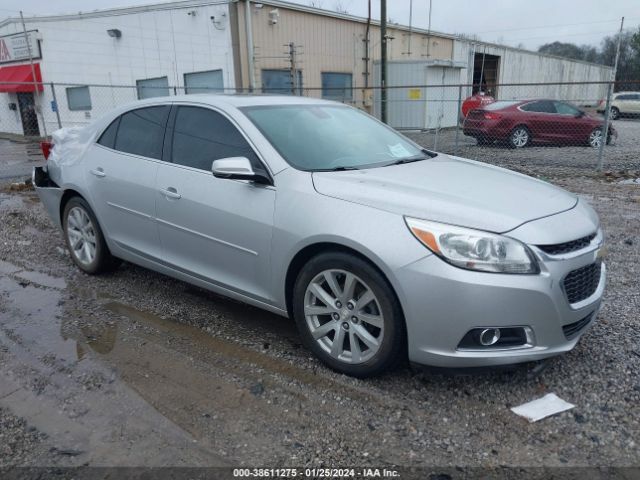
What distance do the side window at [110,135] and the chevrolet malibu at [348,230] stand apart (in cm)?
1

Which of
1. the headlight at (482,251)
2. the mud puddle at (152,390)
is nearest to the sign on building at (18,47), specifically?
the mud puddle at (152,390)

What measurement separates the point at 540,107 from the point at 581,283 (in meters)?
13.2

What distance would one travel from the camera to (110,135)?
182 inches

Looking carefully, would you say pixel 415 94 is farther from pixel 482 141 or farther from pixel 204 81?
pixel 204 81

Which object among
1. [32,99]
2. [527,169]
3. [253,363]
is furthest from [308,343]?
[32,99]

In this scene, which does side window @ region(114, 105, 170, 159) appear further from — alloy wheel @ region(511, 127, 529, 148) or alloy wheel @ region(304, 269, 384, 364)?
alloy wheel @ region(511, 127, 529, 148)

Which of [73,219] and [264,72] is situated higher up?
[264,72]

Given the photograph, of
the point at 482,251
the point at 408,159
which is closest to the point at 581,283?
the point at 482,251

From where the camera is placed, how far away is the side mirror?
329 centimetres

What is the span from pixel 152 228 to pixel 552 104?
45.1 ft

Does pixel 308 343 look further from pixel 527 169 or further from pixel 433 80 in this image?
pixel 433 80

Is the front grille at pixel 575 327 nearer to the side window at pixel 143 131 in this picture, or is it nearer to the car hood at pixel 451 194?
the car hood at pixel 451 194

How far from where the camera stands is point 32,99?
24.5m

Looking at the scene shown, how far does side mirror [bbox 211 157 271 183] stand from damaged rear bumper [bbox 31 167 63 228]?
2.53m
